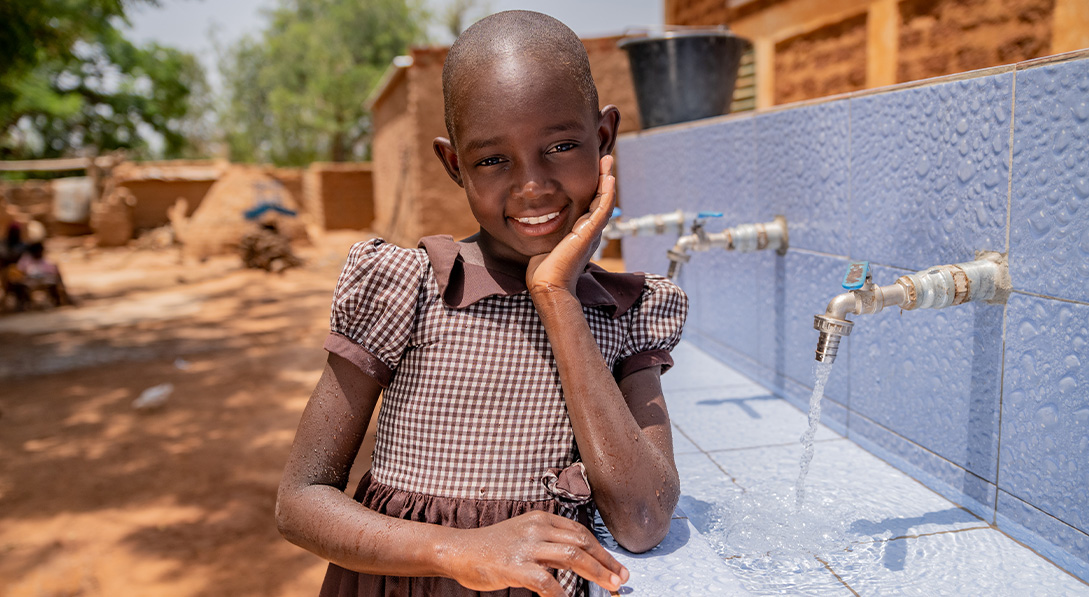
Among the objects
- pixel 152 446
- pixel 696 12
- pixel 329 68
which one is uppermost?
pixel 329 68

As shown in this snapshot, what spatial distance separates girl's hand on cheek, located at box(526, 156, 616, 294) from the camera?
36.9 inches

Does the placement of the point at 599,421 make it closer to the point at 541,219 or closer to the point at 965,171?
the point at 541,219

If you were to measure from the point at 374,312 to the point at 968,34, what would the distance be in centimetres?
374

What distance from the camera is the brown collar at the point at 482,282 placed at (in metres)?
0.99

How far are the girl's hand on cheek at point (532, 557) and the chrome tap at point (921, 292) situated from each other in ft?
1.89

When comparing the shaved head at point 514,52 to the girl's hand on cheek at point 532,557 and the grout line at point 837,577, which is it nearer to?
the girl's hand on cheek at point 532,557

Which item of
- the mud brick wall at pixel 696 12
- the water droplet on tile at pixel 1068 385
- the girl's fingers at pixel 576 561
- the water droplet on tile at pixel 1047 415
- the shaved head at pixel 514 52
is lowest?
the girl's fingers at pixel 576 561

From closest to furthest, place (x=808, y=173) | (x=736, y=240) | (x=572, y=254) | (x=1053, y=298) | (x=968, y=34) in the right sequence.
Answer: (x=572, y=254) → (x=1053, y=298) → (x=808, y=173) → (x=736, y=240) → (x=968, y=34)

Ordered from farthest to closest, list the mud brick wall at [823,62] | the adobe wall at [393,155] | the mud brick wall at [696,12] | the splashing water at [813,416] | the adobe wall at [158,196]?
the adobe wall at [158,196] < the adobe wall at [393,155] < the mud brick wall at [696,12] < the mud brick wall at [823,62] < the splashing water at [813,416]

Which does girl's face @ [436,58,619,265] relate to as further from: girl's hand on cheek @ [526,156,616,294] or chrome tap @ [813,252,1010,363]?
chrome tap @ [813,252,1010,363]

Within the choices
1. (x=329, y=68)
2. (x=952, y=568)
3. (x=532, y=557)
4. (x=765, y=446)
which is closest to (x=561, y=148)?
(x=532, y=557)

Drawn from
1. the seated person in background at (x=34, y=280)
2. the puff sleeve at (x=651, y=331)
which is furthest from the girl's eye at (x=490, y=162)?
the seated person in background at (x=34, y=280)

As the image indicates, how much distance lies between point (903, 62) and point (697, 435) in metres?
3.21

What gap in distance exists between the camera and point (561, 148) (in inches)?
36.4
